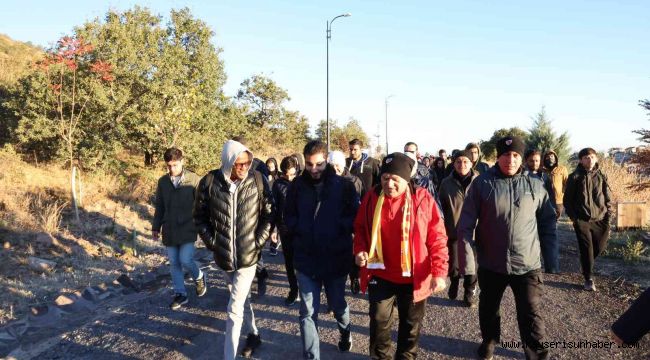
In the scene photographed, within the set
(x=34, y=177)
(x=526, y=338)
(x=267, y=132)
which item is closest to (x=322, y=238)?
(x=526, y=338)

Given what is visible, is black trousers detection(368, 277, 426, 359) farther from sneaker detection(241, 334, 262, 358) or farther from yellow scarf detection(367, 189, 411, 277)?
sneaker detection(241, 334, 262, 358)

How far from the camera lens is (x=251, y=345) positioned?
393 cm

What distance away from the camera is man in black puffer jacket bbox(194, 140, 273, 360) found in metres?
3.55

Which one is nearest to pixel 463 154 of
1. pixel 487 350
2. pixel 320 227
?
pixel 487 350

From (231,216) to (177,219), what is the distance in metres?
1.94

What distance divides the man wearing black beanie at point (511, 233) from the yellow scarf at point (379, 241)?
2.83ft

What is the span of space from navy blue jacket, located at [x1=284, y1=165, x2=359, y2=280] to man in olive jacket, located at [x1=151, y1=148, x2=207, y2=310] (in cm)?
213

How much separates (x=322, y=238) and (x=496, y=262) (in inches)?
59.1

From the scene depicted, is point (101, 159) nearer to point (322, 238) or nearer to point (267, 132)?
point (322, 238)

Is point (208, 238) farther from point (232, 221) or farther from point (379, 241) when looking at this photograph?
point (379, 241)

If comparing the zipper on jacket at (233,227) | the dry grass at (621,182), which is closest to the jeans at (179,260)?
the zipper on jacket at (233,227)

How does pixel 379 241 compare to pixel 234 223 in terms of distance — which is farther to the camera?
pixel 234 223

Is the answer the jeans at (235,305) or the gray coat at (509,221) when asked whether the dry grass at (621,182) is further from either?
the jeans at (235,305)

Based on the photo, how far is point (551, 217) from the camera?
11.5ft
